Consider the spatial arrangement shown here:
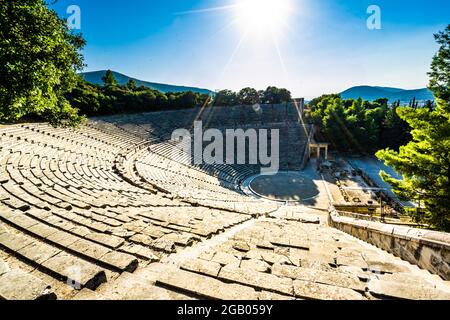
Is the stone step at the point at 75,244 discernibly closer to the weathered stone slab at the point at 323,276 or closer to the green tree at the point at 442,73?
the weathered stone slab at the point at 323,276

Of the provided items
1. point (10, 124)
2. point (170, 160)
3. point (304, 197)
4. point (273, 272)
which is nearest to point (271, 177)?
point (304, 197)

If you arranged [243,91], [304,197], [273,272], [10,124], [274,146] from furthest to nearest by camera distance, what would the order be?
[243,91] < [274,146] < [304,197] < [10,124] < [273,272]

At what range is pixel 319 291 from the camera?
8.13 ft

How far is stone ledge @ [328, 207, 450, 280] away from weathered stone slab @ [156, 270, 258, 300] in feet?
10.1

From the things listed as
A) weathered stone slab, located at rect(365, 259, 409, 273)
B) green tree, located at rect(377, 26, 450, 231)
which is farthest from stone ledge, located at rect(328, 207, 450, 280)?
green tree, located at rect(377, 26, 450, 231)

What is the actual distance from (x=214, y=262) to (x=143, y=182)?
10.2 meters

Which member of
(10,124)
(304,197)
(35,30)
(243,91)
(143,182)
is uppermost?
(243,91)

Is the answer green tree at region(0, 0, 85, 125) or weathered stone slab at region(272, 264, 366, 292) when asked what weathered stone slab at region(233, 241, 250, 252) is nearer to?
weathered stone slab at region(272, 264, 366, 292)

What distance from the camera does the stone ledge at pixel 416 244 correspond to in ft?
10.6

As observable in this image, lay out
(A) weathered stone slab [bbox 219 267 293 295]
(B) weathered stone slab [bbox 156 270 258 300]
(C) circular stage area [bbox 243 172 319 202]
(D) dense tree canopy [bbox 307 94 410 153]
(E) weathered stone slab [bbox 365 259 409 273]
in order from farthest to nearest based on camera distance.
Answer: (D) dense tree canopy [bbox 307 94 410 153] → (C) circular stage area [bbox 243 172 319 202] → (E) weathered stone slab [bbox 365 259 409 273] → (A) weathered stone slab [bbox 219 267 293 295] → (B) weathered stone slab [bbox 156 270 258 300]

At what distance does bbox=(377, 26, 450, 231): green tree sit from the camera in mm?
7281

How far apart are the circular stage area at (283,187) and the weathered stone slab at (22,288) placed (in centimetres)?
1623

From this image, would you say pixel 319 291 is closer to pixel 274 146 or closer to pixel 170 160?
pixel 170 160

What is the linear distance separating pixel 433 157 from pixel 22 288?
1090cm
